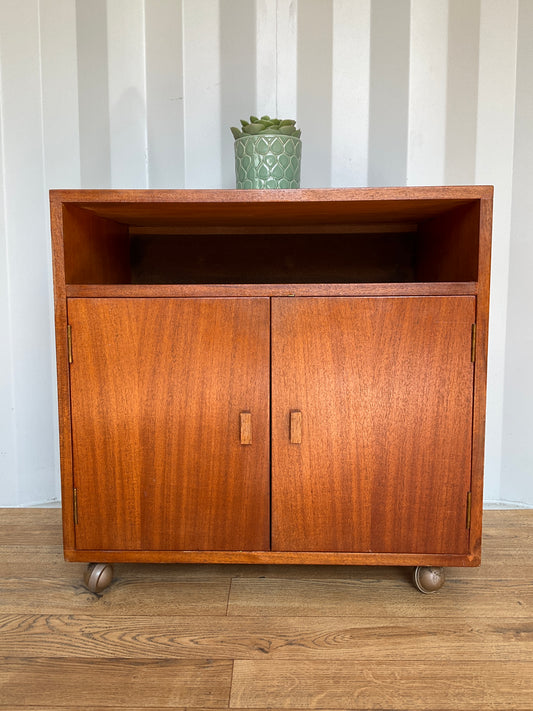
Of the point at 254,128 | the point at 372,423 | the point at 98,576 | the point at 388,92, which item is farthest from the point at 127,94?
the point at 98,576

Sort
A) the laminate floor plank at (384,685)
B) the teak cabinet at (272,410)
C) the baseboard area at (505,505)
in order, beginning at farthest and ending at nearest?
the baseboard area at (505,505), the teak cabinet at (272,410), the laminate floor plank at (384,685)

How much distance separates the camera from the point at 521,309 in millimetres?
1382

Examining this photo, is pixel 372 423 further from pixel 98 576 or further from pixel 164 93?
pixel 164 93

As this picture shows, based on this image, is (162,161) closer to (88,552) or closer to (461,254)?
(461,254)

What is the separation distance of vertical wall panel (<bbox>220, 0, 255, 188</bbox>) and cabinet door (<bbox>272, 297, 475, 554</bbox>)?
2.17ft

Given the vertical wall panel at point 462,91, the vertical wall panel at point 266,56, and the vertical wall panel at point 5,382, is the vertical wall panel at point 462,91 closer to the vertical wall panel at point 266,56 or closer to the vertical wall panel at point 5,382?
the vertical wall panel at point 266,56

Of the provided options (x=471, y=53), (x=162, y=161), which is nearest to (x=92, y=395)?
(x=162, y=161)

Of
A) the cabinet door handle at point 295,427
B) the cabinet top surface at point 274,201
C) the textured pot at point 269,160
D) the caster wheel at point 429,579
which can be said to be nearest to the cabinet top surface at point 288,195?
the cabinet top surface at point 274,201

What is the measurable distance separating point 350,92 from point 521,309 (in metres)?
0.72

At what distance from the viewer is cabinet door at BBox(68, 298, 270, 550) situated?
0.97 metres

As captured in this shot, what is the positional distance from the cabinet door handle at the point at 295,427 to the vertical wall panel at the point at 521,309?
0.73 metres

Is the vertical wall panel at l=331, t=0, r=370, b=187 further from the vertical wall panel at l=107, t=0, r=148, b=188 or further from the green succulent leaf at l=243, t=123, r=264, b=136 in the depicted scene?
the vertical wall panel at l=107, t=0, r=148, b=188

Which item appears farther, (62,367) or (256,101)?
(256,101)

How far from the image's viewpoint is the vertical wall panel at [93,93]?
1323 mm
